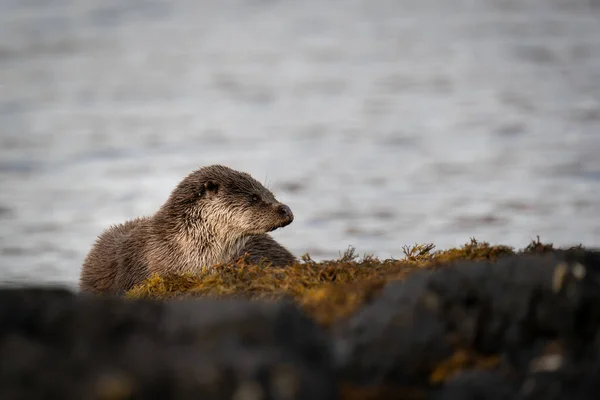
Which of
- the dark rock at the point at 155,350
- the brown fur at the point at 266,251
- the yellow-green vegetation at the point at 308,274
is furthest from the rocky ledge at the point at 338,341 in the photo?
the brown fur at the point at 266,251

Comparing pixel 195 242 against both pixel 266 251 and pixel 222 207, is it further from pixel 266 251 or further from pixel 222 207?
pixel 266 251

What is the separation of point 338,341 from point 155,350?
0.79 meters

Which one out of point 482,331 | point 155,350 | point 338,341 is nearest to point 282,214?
point 482,331

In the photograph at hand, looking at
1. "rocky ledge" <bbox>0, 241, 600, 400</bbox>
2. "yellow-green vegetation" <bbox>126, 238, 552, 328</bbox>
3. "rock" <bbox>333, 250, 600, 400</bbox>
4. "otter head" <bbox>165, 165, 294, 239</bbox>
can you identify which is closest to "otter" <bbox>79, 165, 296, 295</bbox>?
"otter head" <bbox>165, 165, 294, 239</bbox>

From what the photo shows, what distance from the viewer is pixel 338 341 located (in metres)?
3.49

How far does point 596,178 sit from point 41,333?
11.9m

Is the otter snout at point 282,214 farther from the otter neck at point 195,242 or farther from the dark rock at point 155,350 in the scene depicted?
the dark rock at point 155,350

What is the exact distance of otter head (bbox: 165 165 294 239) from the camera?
841 cm

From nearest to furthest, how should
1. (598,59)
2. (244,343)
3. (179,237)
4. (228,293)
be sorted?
(244,343)
(228,293)
(179,237)
(598,59)

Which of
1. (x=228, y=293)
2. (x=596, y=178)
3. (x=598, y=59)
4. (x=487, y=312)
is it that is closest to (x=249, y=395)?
(x=487, y=312)

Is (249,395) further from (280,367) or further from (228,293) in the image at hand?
(228,293)

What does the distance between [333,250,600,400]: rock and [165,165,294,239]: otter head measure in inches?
183

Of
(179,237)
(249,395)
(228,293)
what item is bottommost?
(249,395)

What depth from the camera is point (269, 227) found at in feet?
28.0
